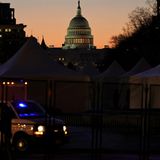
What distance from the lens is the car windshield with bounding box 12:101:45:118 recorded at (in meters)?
22.1

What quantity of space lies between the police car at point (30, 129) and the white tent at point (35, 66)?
15349 mm

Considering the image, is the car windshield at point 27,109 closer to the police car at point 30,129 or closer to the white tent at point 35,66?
the police car at point 30,129

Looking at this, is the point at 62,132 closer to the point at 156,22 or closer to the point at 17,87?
the point at 17,87

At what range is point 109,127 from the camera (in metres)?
32.0

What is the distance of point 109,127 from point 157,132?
9.19 ft

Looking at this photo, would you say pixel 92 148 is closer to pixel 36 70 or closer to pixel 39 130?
pixel 39 130

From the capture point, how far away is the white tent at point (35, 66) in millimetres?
38344

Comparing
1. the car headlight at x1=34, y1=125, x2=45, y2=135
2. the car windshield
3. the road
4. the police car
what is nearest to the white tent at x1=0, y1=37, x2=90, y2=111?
the road

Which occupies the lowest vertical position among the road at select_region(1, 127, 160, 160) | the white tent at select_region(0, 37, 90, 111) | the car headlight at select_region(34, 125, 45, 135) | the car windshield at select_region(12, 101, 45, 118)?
the road at select_region(1, 127, 160, 160)

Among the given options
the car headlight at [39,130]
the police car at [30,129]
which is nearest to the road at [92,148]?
the police car at [30,129]

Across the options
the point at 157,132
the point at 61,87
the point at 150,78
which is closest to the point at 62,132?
the point at 157,132

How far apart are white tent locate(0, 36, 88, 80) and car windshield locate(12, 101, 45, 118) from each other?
14667 millimetres

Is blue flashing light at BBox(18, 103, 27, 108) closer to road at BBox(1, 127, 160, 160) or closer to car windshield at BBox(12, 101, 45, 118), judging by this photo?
car windshield at BBox(12, 101, 45, 118)

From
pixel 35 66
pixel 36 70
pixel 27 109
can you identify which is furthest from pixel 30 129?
pixel 35 66
